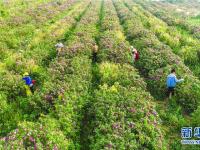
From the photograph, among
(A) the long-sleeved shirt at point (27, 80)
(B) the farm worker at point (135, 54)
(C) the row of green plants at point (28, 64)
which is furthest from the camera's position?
(B) the farm worker at point (135, 54)

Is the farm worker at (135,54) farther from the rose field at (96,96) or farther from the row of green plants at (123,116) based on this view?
the row of green plants at (123,116)

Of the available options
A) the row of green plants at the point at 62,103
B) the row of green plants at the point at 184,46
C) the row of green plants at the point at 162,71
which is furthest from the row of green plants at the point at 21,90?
the row of green plants at the point at 184,46

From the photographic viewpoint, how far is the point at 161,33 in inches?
1003

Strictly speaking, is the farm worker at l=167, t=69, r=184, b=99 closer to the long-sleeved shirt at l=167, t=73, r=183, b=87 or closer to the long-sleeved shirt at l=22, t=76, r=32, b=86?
the long-sleeved shirt at l=167, t=73, r=183, b=87

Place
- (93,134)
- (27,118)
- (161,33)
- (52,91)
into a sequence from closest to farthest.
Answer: (93,134), (27,118), (52,91), (161,33)

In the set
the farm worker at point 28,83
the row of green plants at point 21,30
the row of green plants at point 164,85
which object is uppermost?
the row of green plants at point 21,30

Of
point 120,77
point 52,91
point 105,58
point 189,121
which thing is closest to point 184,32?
point 105,58

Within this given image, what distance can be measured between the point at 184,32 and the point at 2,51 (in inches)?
716

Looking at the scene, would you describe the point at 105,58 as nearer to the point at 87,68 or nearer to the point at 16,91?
the point at 87,68

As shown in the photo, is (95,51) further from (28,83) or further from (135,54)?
(28,83)

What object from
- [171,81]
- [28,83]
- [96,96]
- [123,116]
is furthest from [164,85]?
[28,83]

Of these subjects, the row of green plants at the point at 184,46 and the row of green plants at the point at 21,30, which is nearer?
the row of green plants at the point at 184,46

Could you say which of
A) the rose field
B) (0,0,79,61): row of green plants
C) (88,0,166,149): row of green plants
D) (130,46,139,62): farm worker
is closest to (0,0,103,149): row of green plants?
the rose field

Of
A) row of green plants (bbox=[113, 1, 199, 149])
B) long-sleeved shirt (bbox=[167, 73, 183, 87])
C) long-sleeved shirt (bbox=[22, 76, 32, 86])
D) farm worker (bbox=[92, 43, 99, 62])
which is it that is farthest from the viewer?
farm worker (bbox=[92, 43, 99, 62])
